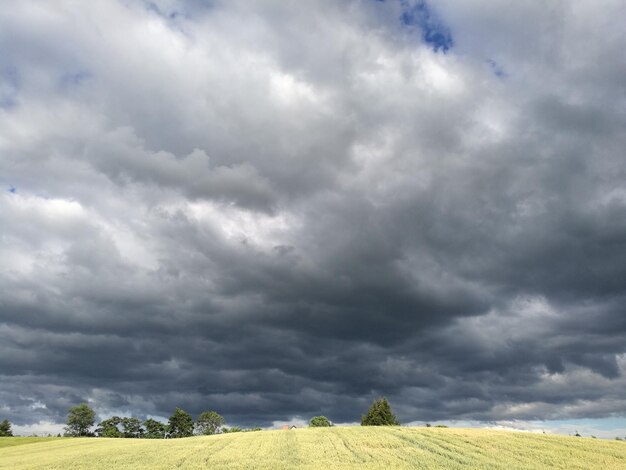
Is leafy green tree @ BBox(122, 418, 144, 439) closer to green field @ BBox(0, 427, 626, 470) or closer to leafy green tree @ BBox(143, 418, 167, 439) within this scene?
leafy green tree @ BBox(143, 418, 167, 439)

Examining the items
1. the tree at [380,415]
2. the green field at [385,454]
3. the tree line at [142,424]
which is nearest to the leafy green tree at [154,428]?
the tree line at [142,424]

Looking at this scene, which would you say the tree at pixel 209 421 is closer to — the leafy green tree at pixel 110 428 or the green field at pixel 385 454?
the leafy green tree at pixel 110 428

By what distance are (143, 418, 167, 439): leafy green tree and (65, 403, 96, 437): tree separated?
2009 centimetres

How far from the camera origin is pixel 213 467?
3756cm

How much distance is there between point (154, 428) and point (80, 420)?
88.0ft

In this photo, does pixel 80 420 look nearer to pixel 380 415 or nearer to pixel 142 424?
pixel 142 424

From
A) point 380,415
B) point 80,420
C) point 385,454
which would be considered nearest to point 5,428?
point 80,420

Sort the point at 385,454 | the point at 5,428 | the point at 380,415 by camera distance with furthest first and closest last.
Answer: the point at 5,428 → the point at 380,415 → the point at 385,454

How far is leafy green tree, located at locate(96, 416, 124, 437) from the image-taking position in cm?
18827

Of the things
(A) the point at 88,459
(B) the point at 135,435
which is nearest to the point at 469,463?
(A) the point at 88,459

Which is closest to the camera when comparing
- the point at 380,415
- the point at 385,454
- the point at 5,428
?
the point at 385,454

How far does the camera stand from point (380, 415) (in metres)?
135

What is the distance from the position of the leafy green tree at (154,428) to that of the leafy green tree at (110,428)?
382 inches

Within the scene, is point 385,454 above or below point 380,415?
below
